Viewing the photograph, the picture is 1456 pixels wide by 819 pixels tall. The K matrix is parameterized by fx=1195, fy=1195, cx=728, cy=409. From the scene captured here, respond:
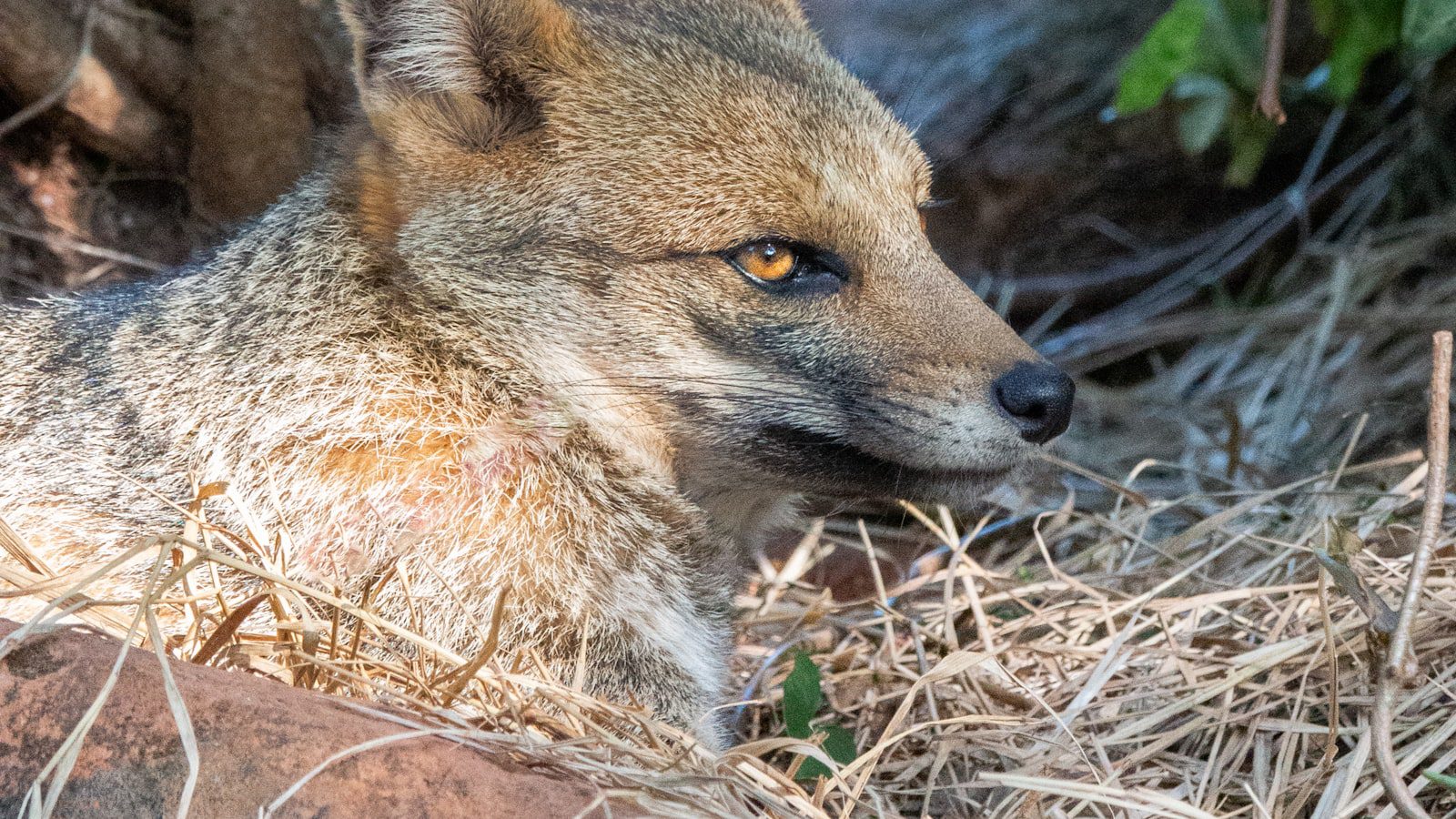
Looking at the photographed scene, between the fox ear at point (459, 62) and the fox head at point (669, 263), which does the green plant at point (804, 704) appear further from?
the fox ear at point (459, 62)

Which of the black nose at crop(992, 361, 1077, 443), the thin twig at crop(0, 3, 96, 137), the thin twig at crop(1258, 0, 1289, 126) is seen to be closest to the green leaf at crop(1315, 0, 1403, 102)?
A: the thin twig at crop(1258, 0, 1289, 126)

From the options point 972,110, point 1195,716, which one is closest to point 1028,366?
point 1195,716

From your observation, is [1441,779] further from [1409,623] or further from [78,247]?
[78,247]

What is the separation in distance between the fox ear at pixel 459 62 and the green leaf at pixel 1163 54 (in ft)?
7.55

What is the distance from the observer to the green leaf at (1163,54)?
14.4 feet

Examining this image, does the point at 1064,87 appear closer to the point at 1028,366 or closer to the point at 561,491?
the point at 1028,366

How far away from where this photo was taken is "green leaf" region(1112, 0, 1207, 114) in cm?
438

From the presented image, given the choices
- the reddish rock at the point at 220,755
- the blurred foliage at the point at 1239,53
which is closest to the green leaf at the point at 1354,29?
the blurred foliage at the point at 1239,53

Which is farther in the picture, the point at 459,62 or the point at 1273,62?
the point at 1273,62

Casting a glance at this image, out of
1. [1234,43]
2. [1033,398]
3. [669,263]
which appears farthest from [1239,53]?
[669,263]

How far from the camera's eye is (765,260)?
10.6ft

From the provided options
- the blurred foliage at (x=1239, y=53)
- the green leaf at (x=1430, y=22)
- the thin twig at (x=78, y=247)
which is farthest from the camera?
the thin twig at (x=78, y=247)

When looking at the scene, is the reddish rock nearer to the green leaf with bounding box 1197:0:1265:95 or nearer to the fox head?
the fox head

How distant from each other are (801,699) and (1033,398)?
1.02 meters
